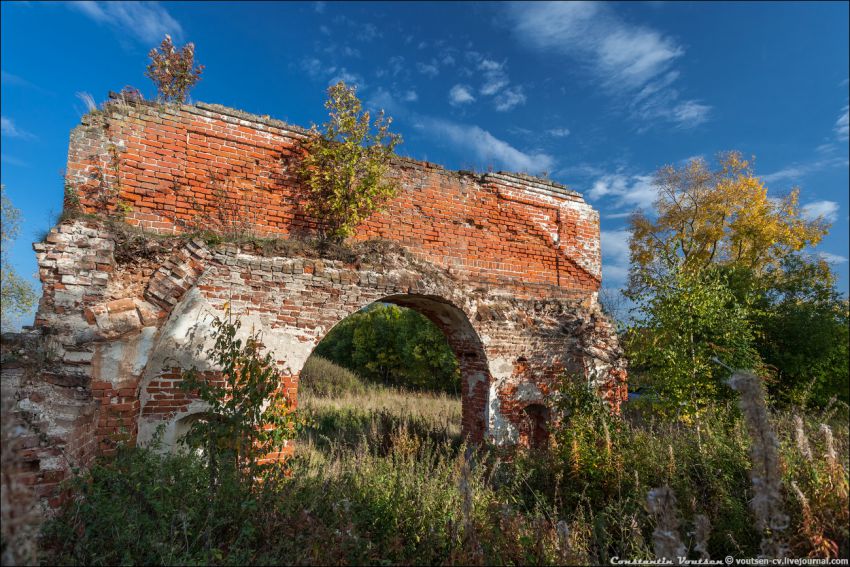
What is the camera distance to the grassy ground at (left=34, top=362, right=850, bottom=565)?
10.9 feet

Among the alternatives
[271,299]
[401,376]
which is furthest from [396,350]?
[271,299]

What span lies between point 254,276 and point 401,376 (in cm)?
1484

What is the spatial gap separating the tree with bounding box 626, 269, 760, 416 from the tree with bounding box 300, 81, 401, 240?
494cm

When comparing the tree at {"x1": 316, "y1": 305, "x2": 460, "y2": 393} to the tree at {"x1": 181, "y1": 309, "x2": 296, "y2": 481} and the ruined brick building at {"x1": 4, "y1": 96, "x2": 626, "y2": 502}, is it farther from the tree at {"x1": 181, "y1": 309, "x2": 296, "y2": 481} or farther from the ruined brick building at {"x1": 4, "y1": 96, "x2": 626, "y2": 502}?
the tree at {"x1": 181, "y1": 309, "x2": 296, "y2": 481}

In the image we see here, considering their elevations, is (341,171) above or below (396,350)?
above

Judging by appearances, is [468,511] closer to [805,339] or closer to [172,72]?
[172,72]

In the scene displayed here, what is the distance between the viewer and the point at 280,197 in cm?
718

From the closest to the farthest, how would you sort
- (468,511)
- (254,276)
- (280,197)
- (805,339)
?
(468,511) < (254,276) < (280,197) < (805,339)

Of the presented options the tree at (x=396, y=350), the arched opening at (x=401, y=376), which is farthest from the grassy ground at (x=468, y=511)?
the tree at (x=396, y=350)

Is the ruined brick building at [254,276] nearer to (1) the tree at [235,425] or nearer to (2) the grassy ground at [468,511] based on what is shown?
(1) the tree at [235,425]

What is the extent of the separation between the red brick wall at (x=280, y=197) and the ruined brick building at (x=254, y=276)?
0.02m

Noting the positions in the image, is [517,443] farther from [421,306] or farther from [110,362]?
[110,362]

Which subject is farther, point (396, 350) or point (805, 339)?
point (396, 350)

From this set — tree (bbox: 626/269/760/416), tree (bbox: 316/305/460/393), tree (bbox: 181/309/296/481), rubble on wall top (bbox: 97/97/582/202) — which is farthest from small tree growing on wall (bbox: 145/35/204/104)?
tree (bbox: 316/305/460/393)
